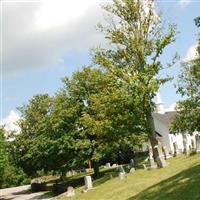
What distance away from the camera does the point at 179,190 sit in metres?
18.2

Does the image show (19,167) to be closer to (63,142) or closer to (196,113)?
(63,142)

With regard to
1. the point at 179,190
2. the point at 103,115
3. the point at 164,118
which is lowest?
the point at 179,190

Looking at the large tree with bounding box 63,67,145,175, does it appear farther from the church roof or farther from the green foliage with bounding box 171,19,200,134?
the church roof

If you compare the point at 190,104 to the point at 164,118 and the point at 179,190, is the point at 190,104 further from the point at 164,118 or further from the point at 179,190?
the point at 164,118

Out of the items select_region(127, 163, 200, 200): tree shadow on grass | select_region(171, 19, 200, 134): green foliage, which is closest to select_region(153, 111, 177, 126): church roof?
select_region(171, 19, 200, 134): green foliage

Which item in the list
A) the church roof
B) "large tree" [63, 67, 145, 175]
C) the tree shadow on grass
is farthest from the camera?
the church roof

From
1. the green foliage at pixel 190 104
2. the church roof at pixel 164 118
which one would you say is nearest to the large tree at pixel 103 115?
the green foliage at pixel 190 104

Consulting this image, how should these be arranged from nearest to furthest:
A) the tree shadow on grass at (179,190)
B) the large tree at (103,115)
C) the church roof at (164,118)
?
the tree shadow on grass at (179,190), the large tree at (103,115), the church roof at (164,118)

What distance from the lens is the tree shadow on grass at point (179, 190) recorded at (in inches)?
674

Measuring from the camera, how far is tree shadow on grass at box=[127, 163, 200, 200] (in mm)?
17111

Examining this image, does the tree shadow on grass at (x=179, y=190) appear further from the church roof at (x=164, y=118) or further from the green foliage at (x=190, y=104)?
the church roof at (x=164, y=118)

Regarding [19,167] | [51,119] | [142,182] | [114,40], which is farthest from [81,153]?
[19,167]

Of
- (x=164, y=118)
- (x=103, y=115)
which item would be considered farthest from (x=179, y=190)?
(x=164, y=118)

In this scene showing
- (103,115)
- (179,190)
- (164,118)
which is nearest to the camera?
(179,190)
